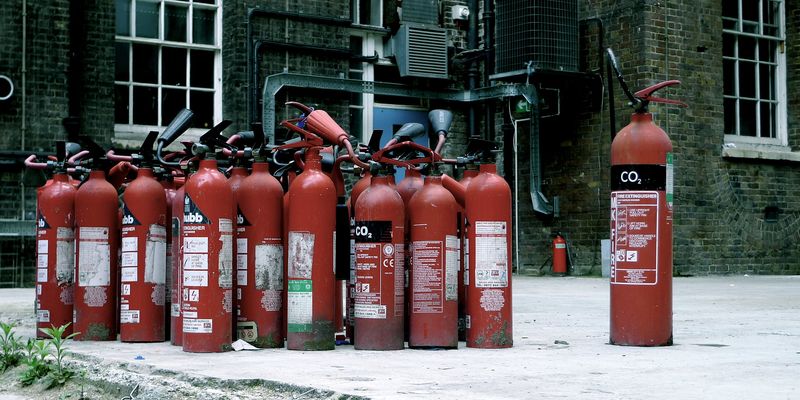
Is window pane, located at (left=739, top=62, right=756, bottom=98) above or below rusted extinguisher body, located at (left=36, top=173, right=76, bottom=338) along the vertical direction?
above

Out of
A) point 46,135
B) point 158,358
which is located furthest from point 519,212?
point 158,358

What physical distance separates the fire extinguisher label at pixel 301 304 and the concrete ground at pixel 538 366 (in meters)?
0.14

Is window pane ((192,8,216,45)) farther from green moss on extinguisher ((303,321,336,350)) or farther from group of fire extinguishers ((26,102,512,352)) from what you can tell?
green moss on extinguisher ((303,321,336,350))

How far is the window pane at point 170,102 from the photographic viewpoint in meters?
13.5

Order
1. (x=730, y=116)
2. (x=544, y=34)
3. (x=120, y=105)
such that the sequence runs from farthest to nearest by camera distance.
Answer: (x=730, y=116), (x=544, y=34), (x=120, y=105)

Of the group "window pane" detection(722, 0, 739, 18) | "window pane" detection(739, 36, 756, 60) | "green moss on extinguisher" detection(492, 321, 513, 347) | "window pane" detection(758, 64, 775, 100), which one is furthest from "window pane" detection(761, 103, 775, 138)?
"green moss on extinguisher" detection(492, 321, 513, 347)

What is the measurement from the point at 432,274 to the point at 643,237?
112 cm

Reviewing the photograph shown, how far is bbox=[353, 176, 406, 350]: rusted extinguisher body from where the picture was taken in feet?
17.2

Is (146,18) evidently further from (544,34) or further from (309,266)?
(309,266)

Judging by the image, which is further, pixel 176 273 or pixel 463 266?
pixel 463 266

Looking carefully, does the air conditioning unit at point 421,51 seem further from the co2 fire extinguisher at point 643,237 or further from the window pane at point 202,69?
the co2 fire extinguisher at point 643,237

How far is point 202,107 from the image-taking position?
544 inches

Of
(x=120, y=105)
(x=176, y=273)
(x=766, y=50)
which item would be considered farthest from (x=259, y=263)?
(x=766, y=50)

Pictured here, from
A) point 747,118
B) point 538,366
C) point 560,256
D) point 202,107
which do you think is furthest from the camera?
point 747,118
